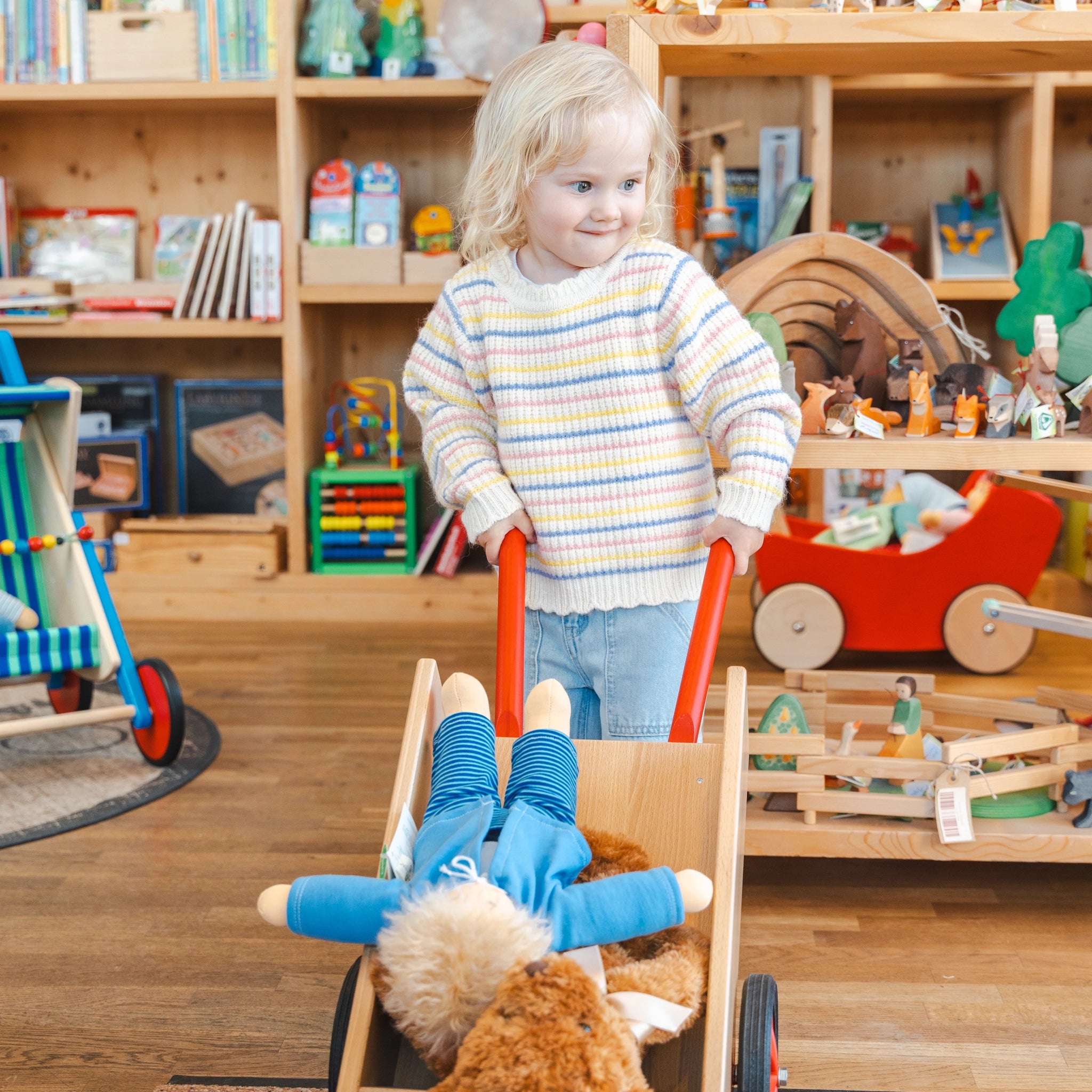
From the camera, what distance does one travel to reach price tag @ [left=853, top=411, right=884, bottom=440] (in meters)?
1.32

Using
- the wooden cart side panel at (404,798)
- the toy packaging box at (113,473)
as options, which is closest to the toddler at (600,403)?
the wooden cart side panel at (404,798)

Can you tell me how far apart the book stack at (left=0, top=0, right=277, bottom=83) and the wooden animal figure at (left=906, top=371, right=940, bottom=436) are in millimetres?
2056

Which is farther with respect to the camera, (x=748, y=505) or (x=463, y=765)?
(x=748, y=505)

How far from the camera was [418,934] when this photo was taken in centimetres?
69

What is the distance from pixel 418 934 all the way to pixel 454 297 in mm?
680

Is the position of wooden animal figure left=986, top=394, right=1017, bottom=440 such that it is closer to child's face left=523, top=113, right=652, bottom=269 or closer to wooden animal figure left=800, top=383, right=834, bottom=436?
wooden animal figure left=800, top=383, right=834, bottom=436

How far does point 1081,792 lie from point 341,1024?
0.95m

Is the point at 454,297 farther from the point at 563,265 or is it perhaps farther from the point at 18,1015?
the point at 18,1015

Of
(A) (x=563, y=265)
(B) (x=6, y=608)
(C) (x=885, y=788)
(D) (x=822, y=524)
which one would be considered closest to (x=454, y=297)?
(A) (x=563, y=265)

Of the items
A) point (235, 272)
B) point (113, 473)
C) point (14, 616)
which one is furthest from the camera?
point (113, 473)

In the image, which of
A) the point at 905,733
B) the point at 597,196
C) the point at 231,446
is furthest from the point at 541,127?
the point at 231,446

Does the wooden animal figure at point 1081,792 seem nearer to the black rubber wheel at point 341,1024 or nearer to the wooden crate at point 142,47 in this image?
the black rubber wheel at point 341,1024

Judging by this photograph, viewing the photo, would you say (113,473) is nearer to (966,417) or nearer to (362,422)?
(362,422)

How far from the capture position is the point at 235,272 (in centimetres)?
293
